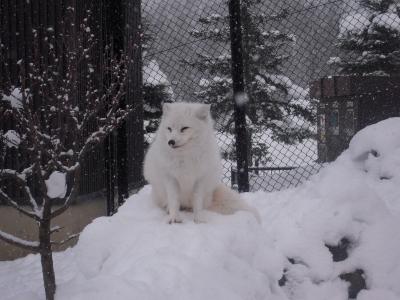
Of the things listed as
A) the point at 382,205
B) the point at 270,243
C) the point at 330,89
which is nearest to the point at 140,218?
the point at 270,243

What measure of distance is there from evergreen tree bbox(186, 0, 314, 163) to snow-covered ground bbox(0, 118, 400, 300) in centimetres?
377

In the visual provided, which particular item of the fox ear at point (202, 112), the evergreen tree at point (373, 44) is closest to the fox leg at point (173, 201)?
the fox ear at point (202, 112)

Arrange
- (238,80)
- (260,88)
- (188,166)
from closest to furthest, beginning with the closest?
1. (188,166)
2. (238,80)
3. (260,88)

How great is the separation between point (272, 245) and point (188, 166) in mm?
799

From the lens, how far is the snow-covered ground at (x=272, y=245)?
211 cm

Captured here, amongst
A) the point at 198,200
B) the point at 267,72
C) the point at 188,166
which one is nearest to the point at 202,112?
the point at 188,166

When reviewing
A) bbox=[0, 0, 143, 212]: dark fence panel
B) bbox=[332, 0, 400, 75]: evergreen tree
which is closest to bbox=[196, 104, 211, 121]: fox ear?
bbox=[0, 0, 143, 212]: dark fence panel

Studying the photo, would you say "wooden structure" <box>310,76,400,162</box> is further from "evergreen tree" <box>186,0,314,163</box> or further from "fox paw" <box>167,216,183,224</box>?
"fox paw" <box>167,216,183,224</box>

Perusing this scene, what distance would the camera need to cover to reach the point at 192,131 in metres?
3.12

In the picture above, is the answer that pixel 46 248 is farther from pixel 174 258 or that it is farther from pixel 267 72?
pixel 267 72

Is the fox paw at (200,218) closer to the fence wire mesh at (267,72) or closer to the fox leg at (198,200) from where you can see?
the fox leg at (198,200)

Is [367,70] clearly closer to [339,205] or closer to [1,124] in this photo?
[339,205]

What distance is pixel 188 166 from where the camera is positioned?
3078 mm

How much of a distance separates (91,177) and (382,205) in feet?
10.6
